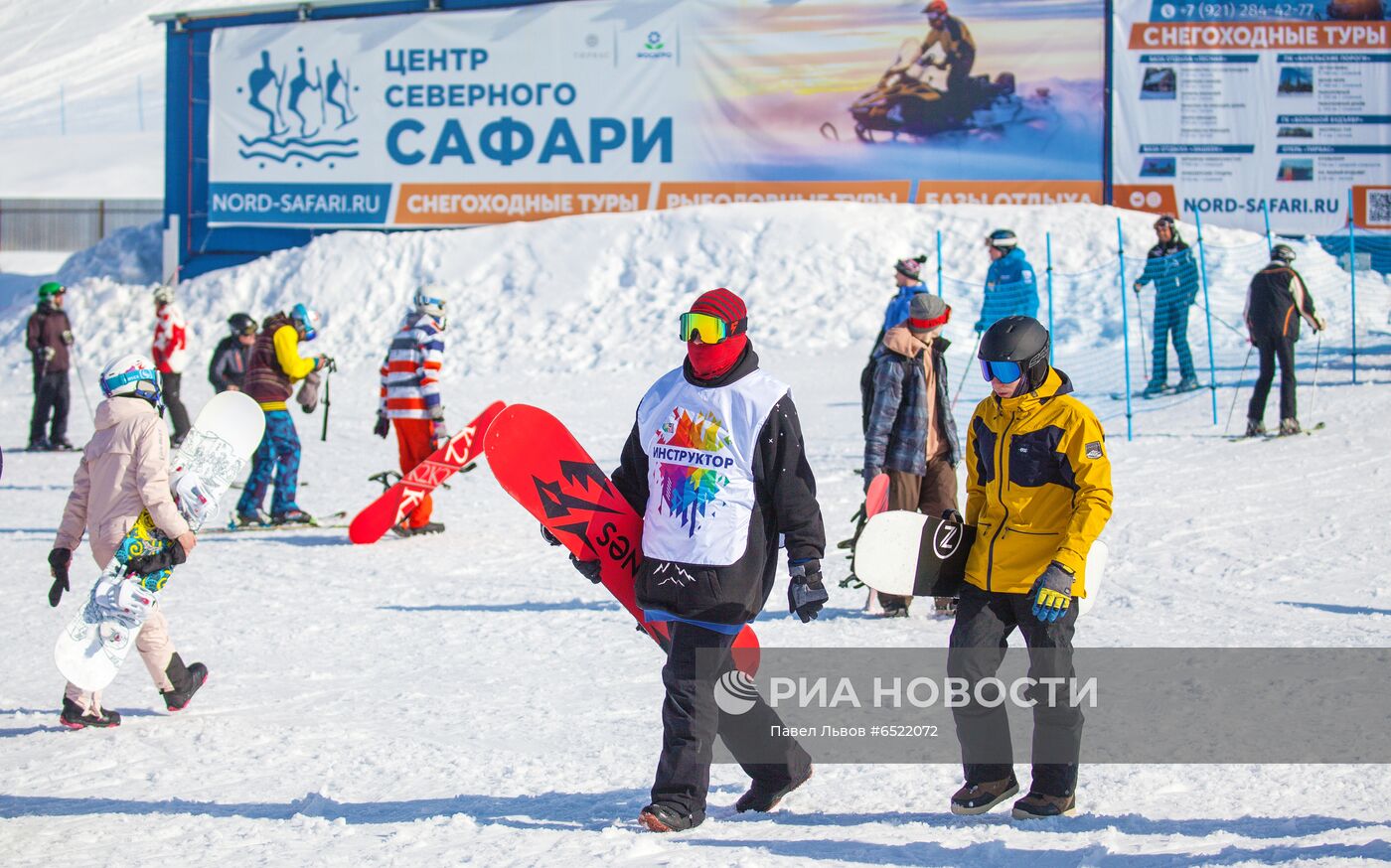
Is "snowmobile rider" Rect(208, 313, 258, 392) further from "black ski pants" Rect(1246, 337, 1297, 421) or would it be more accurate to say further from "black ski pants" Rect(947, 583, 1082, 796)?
"black ski pants" Rect(947, 583, 1082, 796)

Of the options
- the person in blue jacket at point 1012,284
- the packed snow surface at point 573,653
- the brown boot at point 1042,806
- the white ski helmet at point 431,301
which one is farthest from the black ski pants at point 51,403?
the brown boot at point 1042,806

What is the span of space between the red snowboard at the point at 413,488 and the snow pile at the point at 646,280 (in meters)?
8.87

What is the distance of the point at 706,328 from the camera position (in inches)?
174

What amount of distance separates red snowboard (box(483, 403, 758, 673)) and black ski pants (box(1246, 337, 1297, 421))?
844 centimetres

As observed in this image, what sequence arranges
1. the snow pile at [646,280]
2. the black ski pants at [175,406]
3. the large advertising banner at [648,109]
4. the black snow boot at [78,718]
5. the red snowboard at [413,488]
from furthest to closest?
the large advertising banner at [648,109] → the snow pile at [646,280] → the black ski pants at [175,406] → the red snowboard at [413,488] → the black snow boot at [78,718]

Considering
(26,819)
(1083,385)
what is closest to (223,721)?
(26,819)

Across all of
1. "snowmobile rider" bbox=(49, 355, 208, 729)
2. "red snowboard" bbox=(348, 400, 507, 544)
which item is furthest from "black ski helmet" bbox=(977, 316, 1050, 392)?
"red snowboard" bbox=(348, 400, 507, 544)

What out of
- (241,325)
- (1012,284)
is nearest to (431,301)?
(241,325)

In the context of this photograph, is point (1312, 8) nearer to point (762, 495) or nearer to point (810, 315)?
point (810, 315)

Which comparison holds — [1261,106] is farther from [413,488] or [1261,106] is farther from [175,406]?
[413,488]

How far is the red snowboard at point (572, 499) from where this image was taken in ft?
15.8

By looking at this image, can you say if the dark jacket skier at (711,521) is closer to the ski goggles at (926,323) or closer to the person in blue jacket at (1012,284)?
the ski goggles at (926,323)

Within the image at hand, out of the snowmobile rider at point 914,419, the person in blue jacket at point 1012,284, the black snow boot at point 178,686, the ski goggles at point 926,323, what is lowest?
the black snow boot at point 178,686

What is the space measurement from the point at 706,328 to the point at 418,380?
5.99 meters
